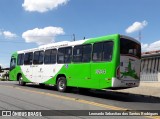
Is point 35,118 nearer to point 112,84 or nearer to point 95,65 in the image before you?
point 112,84

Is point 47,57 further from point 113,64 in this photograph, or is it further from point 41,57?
point 113,64

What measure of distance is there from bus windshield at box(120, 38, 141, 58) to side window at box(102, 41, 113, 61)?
21.1 inches

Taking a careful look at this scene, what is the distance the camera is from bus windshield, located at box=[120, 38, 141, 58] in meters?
14.5

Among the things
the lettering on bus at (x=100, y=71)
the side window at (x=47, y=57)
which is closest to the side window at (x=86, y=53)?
the lettering on bus at (x=100, y=71)

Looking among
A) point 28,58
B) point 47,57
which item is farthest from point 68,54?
point 28,58

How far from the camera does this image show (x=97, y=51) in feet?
50.2

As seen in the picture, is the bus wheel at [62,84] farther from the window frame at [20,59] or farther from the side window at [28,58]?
the window frame at [20,59]

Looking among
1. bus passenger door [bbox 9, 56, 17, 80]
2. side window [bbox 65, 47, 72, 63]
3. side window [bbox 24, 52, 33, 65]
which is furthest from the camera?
bus passenger door [bbox 9, 56, 17, 80]

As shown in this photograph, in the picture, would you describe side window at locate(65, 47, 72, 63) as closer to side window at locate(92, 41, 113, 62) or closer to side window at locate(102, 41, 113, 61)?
side window at locate(92, 41, 113, 62)

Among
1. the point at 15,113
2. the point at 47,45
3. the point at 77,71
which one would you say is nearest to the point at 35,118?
the point at 15,113

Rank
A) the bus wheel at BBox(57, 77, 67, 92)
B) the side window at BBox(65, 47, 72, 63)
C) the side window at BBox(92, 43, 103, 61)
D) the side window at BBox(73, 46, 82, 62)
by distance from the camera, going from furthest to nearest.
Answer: the bus wheel at BBox(57, 77, 67, 92), the side window at BBox(65, 47, 72, 63), the side window at BBox(73, 46, 82, 62), the side window at BBox(92, 43, 103, 61)

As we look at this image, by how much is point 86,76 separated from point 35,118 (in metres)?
7.23

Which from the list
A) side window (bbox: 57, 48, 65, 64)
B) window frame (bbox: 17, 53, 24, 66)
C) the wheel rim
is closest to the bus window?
window frame (bbox: 17, 53, 24, 66)

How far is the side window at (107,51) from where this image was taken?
47.4ft
